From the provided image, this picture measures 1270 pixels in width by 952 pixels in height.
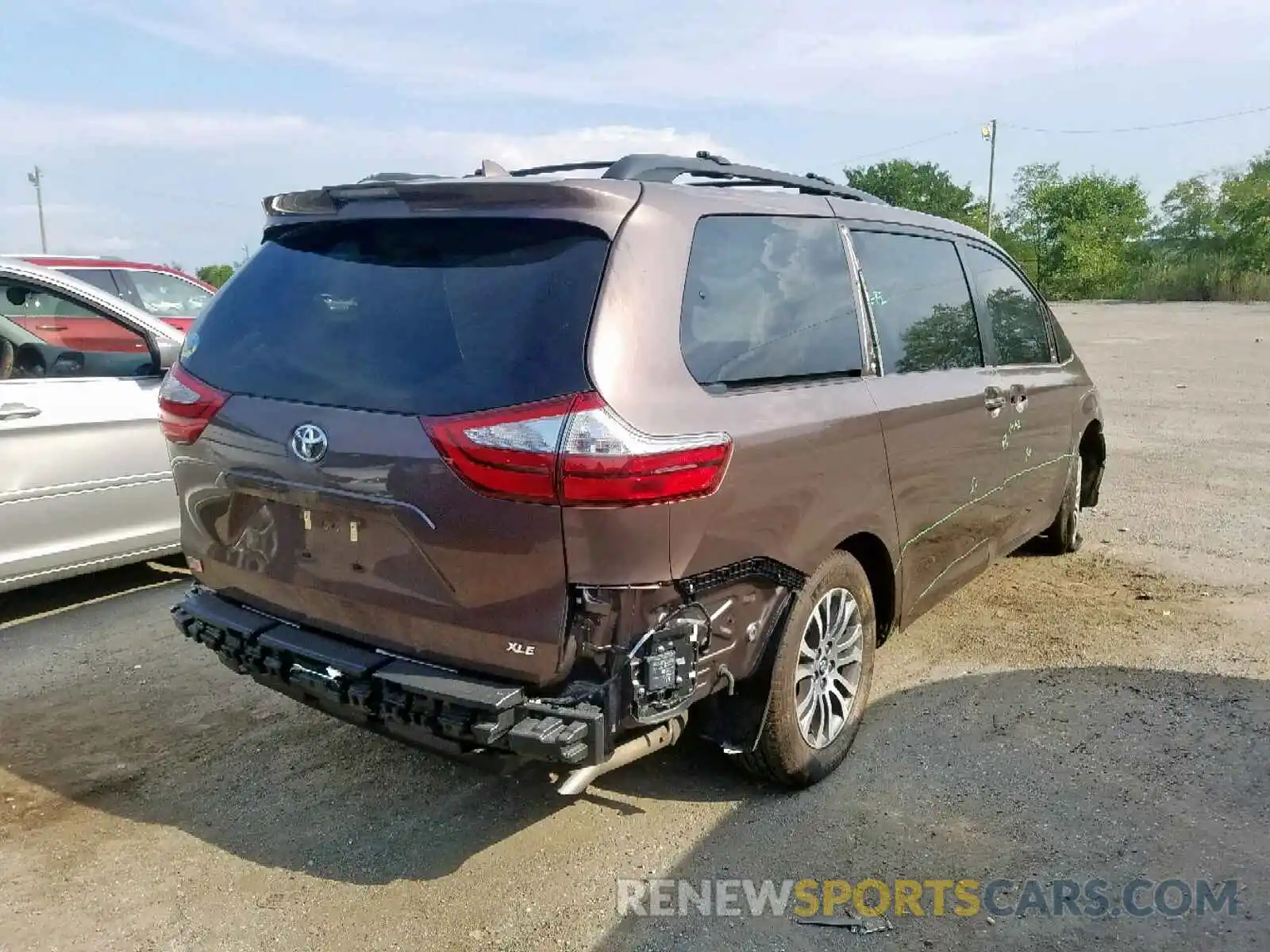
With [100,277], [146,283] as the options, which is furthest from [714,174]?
[146,283]

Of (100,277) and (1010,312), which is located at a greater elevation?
(100,277)

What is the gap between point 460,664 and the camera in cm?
263

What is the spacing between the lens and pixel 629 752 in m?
2.73

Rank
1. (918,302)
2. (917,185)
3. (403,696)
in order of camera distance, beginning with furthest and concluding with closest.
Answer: (917,185) < (918,302) < (403,696)

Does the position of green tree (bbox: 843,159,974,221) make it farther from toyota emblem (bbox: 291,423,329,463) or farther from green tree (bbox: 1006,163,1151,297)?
toyota emblem (bbox: 291,423,329,463)

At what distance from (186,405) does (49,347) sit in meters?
2.98

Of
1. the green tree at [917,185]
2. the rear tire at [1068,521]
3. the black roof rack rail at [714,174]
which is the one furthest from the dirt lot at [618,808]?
the green tree at [917,185]

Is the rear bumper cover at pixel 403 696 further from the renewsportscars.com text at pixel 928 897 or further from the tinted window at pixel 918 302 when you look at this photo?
the tinted window at pixel 918 302

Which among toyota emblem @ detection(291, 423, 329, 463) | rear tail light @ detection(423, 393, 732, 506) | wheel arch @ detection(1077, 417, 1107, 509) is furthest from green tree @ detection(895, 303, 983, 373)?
toyota emblem @ detection(291, 423, 329, 463)

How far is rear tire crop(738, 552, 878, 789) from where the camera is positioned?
3.04 meters

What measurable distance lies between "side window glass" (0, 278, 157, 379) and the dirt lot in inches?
50.3

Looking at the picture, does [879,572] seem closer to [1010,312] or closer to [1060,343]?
[1010,312]

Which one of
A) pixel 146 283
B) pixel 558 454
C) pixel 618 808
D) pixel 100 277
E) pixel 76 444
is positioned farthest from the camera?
pixel 146 283

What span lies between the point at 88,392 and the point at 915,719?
162 inches
